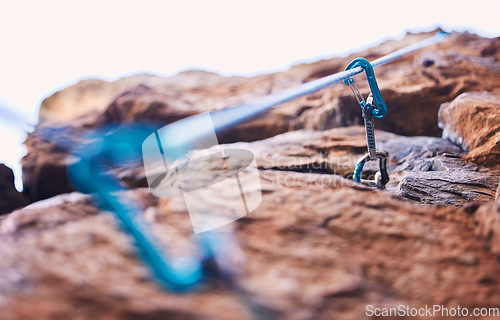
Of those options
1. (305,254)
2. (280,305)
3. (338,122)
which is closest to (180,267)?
(280,305)

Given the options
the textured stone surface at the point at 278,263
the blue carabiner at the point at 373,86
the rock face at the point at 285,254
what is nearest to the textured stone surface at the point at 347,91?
the rock face at the point at 285,254

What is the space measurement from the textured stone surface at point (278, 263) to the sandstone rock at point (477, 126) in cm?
293

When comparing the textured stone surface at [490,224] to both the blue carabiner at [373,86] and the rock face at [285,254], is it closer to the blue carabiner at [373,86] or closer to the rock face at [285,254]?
the rock face at [285,254]

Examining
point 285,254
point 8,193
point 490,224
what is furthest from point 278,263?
point 8,193

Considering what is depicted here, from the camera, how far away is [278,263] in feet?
4.88

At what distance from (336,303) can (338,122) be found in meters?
6.20

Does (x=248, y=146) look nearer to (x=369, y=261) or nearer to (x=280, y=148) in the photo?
(x=280, y=148)

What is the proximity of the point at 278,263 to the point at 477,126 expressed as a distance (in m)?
4.68

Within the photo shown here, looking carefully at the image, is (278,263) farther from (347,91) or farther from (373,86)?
(347,91)

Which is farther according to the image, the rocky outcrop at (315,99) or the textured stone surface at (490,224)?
the rocky outcrop at (315,99)

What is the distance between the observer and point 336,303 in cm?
130

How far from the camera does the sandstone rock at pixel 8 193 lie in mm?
4590

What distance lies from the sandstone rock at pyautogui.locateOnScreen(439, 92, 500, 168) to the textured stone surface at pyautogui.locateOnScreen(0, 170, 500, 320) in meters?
2.93

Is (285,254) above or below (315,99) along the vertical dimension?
below
